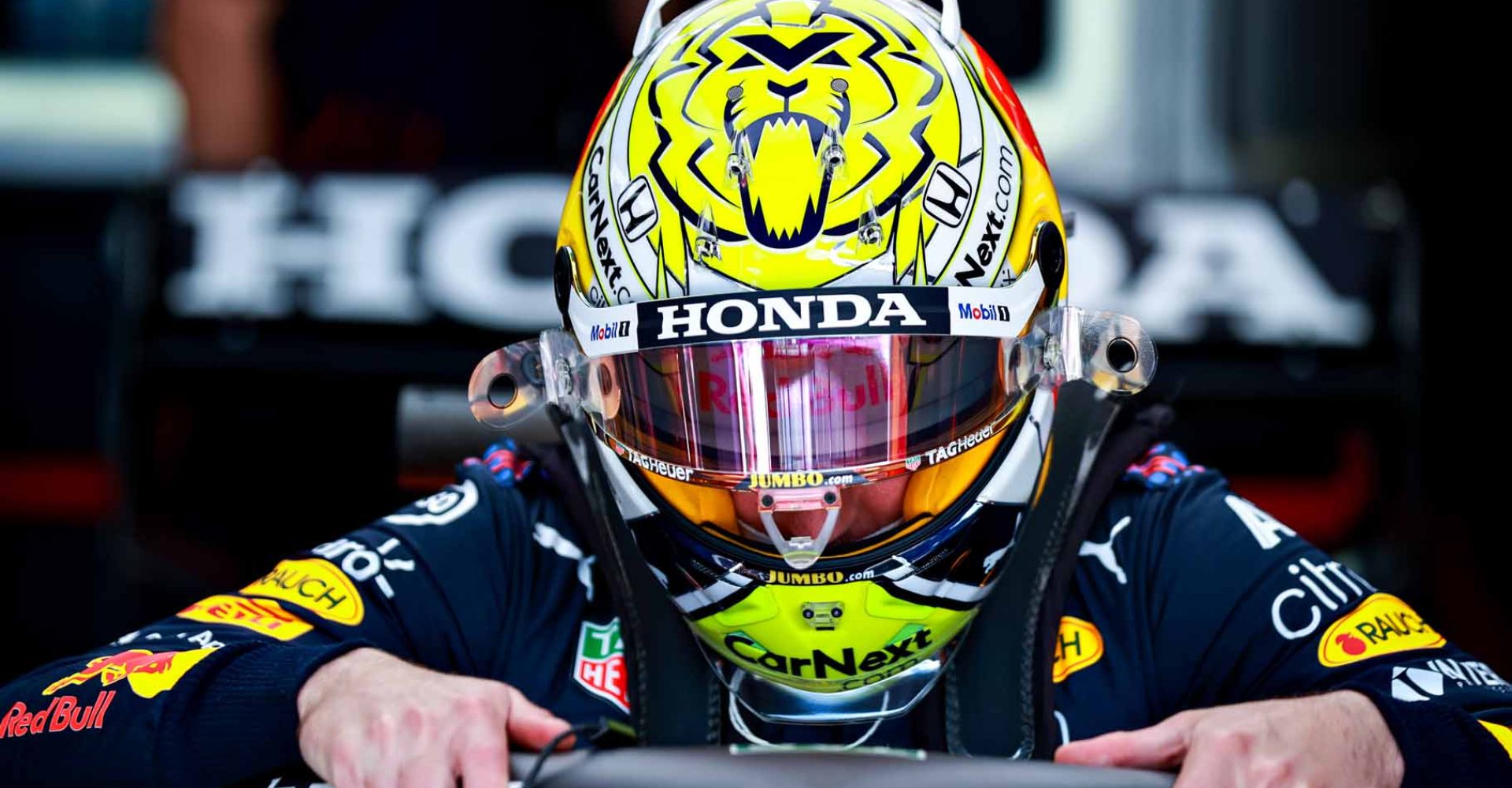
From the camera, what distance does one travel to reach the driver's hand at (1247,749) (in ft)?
3.68

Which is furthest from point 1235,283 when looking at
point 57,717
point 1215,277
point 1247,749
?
point 57,717

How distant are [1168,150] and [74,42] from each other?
2.77 metres

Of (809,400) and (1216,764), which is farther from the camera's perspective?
(809,400)

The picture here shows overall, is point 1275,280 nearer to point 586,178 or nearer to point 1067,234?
point 1067,234

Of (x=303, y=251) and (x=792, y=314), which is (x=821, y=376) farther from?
(x=303, y=251)

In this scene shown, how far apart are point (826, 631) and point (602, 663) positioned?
0.32m

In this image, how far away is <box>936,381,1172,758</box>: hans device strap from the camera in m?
1.47

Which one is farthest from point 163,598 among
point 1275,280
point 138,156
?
point 1275,280

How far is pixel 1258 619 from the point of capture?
4.92 feet

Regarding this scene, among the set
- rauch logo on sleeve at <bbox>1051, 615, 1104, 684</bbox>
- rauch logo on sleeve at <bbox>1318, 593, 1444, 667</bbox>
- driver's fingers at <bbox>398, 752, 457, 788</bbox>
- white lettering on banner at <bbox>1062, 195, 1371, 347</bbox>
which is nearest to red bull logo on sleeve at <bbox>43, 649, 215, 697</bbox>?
driver's fingers at <bbox>398, 752, 457, 788</bbox>

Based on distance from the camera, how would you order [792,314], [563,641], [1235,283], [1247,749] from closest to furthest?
[1247,749]
[792,314]
[563,641]
[1235,283]

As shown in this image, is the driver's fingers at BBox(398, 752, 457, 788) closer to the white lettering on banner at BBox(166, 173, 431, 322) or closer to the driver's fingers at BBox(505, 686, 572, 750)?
the driver's fingers at BBox(505, 686, 572, 750)

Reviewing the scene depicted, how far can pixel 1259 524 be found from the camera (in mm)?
1586

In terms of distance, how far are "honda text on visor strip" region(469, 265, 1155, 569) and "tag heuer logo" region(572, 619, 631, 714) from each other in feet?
0.92
